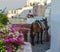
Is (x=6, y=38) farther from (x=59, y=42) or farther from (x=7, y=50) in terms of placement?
(x=59, y=42)

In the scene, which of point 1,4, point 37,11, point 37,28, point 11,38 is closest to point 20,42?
point 11,38

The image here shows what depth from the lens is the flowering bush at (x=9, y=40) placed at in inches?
74.1

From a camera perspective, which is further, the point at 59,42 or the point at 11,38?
the point at 59,42

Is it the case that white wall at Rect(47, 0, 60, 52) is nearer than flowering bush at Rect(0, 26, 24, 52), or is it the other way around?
flowering bush at Rect(0, 26, 24, 52)

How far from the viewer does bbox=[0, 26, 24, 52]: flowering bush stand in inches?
74.1

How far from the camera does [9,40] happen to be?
6.33 ft

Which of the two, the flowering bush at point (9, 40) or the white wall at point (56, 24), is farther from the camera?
the white wall at point (56, 24)

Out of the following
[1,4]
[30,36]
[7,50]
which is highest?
[1,4]

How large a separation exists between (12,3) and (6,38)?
195 inches

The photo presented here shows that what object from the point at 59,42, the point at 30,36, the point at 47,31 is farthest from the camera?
the point at 47,31

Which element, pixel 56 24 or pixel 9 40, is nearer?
pixel 9 40

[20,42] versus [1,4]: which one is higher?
[1,4]

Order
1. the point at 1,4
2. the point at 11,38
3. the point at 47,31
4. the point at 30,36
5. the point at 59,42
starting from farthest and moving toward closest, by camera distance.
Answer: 1. the point at 47,31
2. the point at 30,36
3. the point at 1,4
4. the point at 59,42
5. the point at 11,38

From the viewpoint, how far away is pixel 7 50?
6.07 ft
